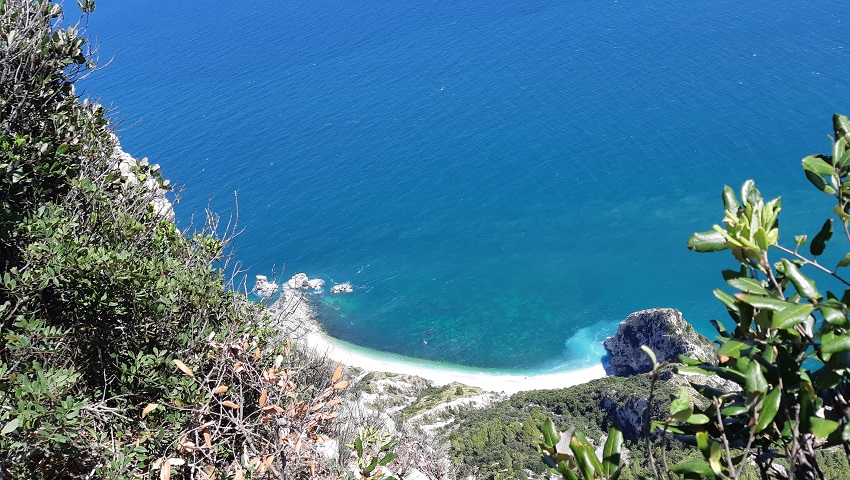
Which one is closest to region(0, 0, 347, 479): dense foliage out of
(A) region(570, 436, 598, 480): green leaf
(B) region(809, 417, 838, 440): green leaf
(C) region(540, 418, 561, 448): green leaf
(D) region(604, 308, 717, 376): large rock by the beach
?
(C) region(540, 418, 561, 448): green leaf

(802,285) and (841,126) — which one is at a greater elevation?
(841,126)

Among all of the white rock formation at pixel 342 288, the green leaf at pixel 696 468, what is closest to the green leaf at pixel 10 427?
the green leaf at pixel 696 468

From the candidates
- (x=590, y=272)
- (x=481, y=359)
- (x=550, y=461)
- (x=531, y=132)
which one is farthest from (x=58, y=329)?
(x=531, y=132)

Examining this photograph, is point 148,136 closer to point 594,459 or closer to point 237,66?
point 237,66

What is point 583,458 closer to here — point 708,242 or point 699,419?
point 699,419

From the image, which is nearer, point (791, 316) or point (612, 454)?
point (791, 316)

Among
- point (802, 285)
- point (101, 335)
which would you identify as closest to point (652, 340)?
point (101, 335)

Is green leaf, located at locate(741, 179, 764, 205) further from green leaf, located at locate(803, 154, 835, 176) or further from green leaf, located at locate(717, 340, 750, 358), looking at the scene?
green leaf, located at locate(717, 340, 750, 358)
